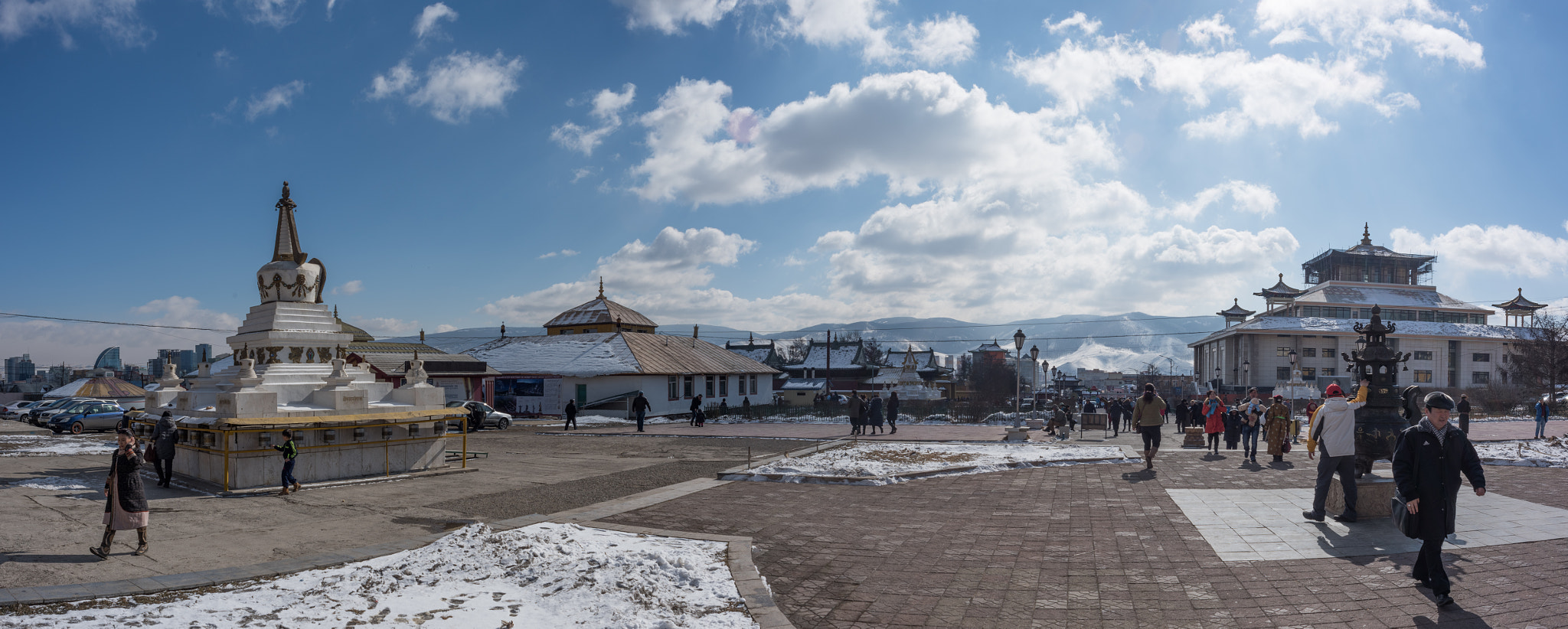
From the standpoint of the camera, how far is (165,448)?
13.1 meters

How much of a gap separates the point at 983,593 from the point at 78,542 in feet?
32.4

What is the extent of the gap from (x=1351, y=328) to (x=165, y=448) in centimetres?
8849

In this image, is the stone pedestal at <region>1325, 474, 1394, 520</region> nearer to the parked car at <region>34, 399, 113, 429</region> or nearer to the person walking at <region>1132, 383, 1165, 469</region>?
the person walking at <region>1132, 383, 1165, 469</region>

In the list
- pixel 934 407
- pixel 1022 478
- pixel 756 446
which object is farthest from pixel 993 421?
pixel 1022 478

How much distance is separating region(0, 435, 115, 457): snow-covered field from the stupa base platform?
5.81m

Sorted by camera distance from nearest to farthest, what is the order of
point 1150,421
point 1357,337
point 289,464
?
1. point 289,464
2. point 1150,421
3. point 1357,337

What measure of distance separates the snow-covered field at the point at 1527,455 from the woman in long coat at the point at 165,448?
22718 mm

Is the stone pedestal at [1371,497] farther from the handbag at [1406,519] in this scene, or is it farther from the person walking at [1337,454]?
the handbag at [1406,519]

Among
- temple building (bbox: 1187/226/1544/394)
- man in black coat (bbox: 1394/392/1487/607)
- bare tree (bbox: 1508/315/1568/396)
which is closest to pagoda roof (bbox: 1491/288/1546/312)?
temple building (bbox: 1187/226/1544/394)

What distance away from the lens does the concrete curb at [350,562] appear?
6.07 meters

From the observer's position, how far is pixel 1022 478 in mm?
13094

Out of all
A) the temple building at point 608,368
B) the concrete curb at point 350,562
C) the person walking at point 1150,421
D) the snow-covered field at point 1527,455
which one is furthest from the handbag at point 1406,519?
the temple building at point 608,368

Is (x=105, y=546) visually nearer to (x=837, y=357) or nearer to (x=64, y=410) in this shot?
(x=64, y=410)

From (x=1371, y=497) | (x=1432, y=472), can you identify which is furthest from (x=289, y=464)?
(x=1371, y=497)
